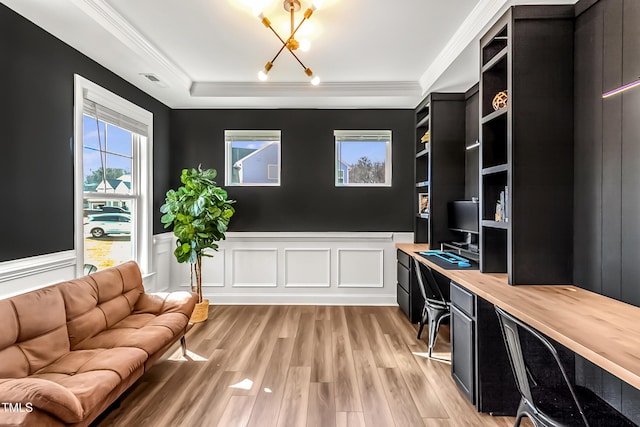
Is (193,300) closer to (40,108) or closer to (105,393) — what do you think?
(105,393)

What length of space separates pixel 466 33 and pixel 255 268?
12.1 feet

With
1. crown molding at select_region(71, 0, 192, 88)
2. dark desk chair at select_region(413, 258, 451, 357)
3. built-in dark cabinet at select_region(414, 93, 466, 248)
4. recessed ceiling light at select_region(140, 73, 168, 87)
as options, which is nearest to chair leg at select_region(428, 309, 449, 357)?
dark desk chair at select_region(413, 258, 451, 357)

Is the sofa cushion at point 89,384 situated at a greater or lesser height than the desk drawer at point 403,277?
lesser

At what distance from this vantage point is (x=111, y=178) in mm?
3613

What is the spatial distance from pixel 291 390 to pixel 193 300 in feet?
4.12

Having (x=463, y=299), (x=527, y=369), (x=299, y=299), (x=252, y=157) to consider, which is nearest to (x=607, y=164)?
(x=463, y=299)

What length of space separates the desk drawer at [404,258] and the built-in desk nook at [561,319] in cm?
112

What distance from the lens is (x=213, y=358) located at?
3.12m

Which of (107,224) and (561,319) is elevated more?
(107,224)

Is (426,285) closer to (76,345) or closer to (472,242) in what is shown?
(472,242)

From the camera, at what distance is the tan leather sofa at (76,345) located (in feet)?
5.01

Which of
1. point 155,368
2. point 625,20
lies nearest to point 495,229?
point 625,20

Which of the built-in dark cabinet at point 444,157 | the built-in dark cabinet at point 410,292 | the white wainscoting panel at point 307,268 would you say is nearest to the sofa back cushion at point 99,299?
the white wainscoting panel at point 307,268

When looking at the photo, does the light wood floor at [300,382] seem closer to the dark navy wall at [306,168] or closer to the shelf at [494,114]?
the dark navy wall at [306,168]
